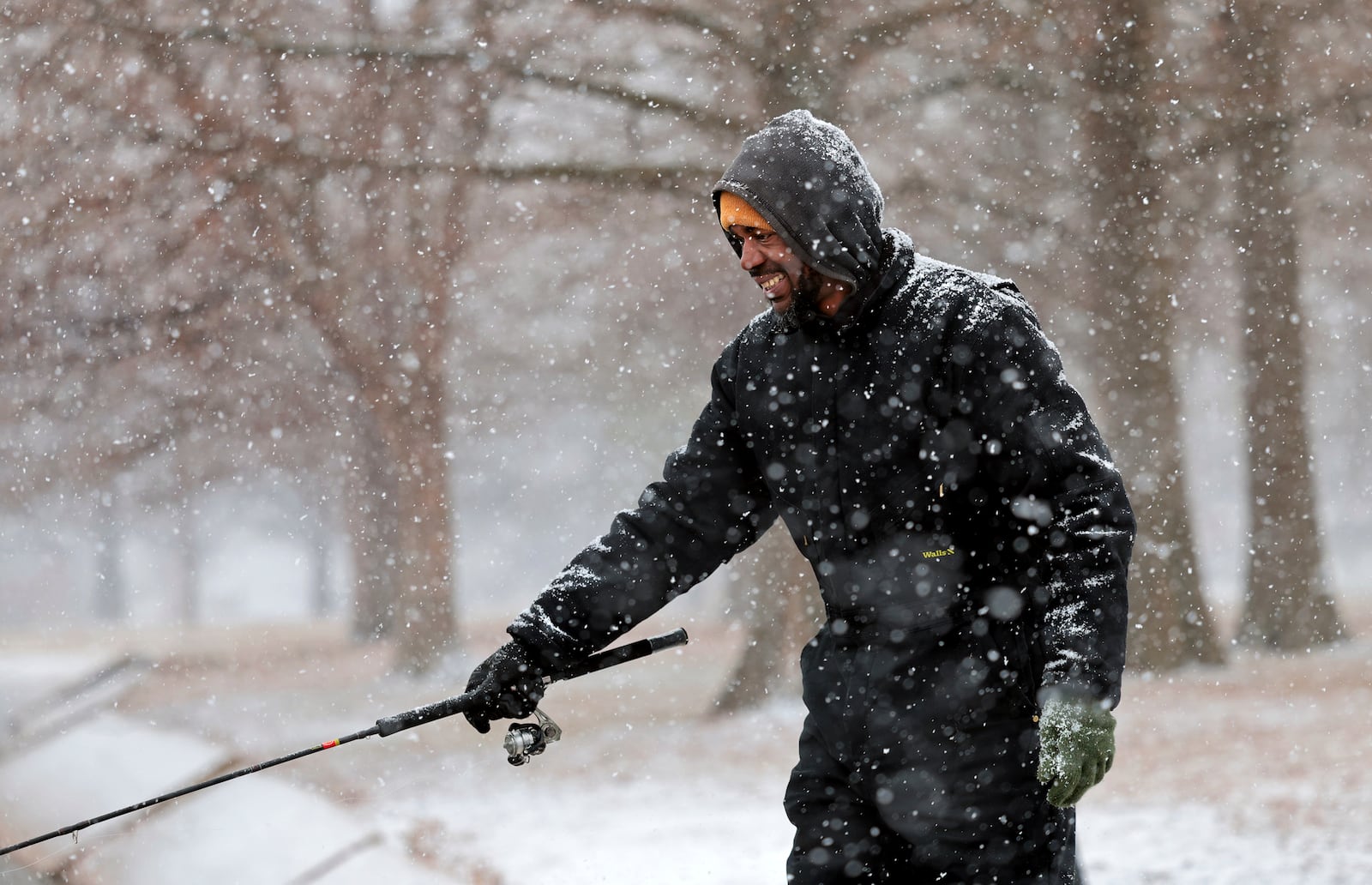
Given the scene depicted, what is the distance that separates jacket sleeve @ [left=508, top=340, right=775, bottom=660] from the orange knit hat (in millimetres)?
286

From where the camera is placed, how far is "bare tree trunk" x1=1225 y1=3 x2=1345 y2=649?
1116 cm

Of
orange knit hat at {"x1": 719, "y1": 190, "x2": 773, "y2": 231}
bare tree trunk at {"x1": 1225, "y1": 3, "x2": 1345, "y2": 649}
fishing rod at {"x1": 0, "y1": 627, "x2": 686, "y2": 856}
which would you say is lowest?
fishing rod at {"x1": 0, "y1": 627, "x2": 686, "y2": 856}

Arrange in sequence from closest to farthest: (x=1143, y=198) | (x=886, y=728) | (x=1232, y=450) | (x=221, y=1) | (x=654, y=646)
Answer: (x=886, y=728) < (x=654, y=646) < (x=1143, y=198) < (x=221, y=1) < (x=1232, y=450)

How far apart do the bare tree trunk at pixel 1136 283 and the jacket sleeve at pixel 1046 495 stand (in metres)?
8.39

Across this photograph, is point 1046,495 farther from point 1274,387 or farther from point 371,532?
point 371,532

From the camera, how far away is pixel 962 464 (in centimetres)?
255

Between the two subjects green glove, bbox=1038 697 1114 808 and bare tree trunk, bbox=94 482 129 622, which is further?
bare tree trunk, bbox=94 482 129 622

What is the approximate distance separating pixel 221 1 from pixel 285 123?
1162mm

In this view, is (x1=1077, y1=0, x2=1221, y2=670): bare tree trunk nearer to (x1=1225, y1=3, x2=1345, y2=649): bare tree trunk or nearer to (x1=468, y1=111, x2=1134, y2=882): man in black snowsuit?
(x1=1225, y1=3, x2=1345, y2=649): bare tree trunk

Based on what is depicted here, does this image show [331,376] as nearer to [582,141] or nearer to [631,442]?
[582,141]

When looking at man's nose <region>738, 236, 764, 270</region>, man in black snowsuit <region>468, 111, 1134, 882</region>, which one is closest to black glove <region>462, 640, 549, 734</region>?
man in black snowsuit <region>468, 111, 1134, 882</region>

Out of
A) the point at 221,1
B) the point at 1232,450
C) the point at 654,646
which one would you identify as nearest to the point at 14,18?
the point at 221,1

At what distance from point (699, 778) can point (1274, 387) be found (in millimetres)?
6512

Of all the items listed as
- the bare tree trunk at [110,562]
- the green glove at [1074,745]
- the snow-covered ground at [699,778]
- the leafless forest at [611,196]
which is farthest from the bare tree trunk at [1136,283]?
the bare tree trunk at [110,562]
